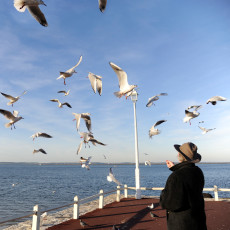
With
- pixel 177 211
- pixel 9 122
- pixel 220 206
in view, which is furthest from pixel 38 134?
pixel 220 206

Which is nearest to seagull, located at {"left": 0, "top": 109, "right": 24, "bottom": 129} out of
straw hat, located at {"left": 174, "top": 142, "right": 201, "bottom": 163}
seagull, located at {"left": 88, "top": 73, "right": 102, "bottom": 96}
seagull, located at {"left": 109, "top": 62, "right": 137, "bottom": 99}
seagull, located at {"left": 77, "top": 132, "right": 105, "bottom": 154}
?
seagull, located at {"left": 77, "top": 132, "right": 105, "bottom": 154}

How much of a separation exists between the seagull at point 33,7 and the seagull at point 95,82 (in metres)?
1.83

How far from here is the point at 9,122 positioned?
6398 mm

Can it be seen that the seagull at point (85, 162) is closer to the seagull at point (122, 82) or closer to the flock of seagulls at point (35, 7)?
the seagull at point (122, 82)

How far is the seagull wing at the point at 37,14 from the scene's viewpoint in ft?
13.0

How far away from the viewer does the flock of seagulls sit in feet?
12.2

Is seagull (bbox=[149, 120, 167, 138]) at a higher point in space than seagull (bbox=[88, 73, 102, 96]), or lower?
lower

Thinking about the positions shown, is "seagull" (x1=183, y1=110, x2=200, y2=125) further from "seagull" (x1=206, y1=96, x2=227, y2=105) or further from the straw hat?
the straw hat

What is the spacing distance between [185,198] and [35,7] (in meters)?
3.80

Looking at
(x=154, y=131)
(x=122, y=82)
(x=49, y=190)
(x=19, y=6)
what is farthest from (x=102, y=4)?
(x=49, y=190)

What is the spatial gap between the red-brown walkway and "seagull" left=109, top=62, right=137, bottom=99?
15.7 ft

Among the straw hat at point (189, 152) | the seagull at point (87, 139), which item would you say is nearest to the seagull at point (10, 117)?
the seagull at point (87, 139)

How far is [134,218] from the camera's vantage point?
29.2ft

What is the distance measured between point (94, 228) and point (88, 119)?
12.4 ft
